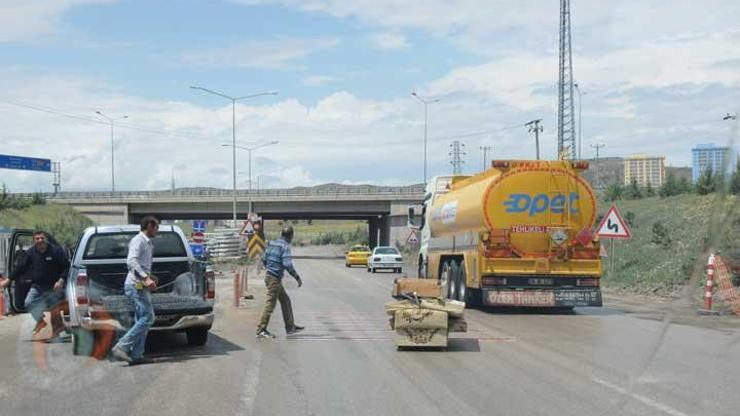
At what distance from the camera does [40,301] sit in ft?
43.4

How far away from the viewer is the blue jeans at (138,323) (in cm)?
1069

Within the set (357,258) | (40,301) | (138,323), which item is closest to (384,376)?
(138,323)

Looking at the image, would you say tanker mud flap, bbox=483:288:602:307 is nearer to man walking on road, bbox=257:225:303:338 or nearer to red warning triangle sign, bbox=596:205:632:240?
red warning triangle sign, bbox=596:205:632:240

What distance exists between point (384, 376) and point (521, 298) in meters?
8.69

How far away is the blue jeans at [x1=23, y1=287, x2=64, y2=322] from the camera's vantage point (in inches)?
519

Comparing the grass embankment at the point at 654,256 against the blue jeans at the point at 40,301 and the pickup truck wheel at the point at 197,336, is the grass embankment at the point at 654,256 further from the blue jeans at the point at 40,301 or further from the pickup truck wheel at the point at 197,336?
the blue jeans at the point at 40,301

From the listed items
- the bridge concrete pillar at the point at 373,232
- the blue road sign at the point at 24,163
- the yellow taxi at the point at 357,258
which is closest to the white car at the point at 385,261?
the yellow taxi at the point at 357,258

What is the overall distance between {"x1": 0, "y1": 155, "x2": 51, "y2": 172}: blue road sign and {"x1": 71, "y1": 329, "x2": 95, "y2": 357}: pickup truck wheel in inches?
913

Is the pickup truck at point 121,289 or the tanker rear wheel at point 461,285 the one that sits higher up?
the pickup truck at point 121,289

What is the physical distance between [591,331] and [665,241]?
1395cm

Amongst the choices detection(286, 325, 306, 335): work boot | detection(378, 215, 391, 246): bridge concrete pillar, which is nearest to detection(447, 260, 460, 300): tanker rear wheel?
detection(286, 325, 306, 335): work boot

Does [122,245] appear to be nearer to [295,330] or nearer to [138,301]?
[138,301]

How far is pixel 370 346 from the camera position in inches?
487

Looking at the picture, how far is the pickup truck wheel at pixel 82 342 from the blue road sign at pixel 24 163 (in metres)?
23.2
